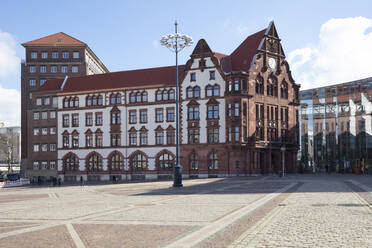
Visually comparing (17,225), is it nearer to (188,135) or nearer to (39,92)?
(188,135)

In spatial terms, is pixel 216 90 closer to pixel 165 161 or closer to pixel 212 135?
pixel 212 135

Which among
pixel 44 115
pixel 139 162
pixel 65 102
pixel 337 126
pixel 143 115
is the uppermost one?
pixel 65 102

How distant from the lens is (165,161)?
66.2 m

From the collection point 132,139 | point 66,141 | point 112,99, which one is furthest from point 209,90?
point 66,141

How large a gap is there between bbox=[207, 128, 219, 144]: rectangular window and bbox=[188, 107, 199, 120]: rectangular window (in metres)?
3.00

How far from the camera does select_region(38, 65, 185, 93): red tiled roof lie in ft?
223

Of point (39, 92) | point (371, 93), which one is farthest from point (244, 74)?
point (39, 92)

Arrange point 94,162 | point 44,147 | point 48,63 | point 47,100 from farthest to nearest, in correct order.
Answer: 1. point 48,63
2. point 44,147
3. point 47,100
4. point 94,162

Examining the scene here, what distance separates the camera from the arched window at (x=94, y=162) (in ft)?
234

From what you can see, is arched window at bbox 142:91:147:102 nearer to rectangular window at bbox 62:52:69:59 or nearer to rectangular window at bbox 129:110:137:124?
rectangular window at bbox 129:110:137:124

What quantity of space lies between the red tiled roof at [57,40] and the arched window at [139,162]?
3793cm

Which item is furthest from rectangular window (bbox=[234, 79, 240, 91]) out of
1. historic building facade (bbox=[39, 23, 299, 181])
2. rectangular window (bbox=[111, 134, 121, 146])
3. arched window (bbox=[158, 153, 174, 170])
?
rectangular window (bbox=[111, 134, 121, 146])

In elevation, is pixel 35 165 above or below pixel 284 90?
below

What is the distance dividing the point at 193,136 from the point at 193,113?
3499 mm
